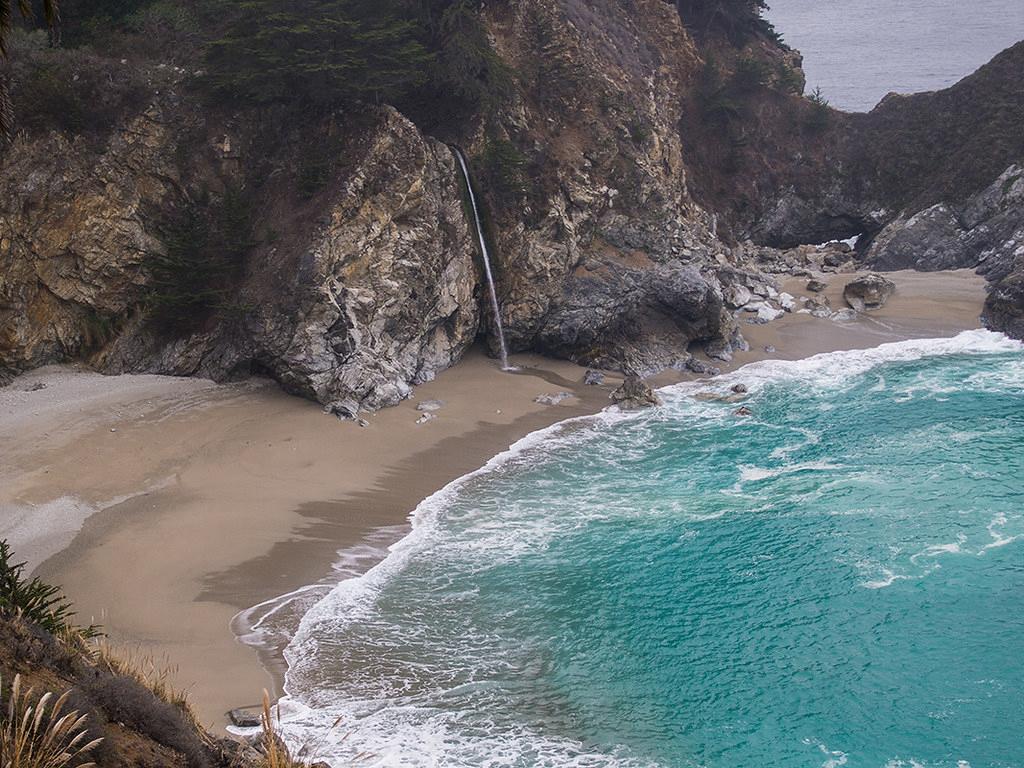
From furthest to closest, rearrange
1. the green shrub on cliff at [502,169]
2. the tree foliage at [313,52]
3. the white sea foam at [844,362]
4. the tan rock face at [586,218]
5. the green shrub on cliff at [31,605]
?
the tan rock face at [586,218] < the green shrub on cliff at [502,169] < the white sea foam at [844,362] < the tree foliage at [313,52] < the green shrub on cliff at [31,605]

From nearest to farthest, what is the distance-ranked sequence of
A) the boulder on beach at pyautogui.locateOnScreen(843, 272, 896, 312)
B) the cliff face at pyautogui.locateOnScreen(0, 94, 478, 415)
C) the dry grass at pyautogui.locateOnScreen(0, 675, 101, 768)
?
the dry grass at pyautogui.locateOnScreen(0, 675, 101, 768) < the cliff face at pyautogui.locateOnScreen(0, 94, 478, 415) < the boulder on beach at pyautogui.locateOnScreen(843, 272, 896, 312)

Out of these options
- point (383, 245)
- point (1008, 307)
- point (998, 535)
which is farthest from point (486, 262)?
point (1008, 307)

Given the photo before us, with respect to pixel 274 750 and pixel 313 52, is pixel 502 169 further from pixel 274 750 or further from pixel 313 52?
pixel 274 750

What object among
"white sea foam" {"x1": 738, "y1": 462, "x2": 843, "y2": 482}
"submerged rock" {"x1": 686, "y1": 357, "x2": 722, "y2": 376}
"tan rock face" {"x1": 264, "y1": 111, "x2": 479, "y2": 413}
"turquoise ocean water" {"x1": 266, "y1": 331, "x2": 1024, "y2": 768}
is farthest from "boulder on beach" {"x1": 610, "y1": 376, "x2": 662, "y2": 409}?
"tan rock face" {"x1": 264, "y1": 111, "x2": 479, "y2": 413}

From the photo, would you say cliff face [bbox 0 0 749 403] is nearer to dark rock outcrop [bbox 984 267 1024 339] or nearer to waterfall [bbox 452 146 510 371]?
waterfall [bbox 452 146 510 371]

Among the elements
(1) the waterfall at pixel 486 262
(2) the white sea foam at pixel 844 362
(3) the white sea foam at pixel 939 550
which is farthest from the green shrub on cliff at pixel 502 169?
(3) the white sea foam at pixel 939 550

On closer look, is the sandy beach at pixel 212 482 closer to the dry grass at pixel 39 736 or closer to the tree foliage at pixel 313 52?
the dry grass at pixel 39 736
